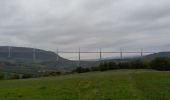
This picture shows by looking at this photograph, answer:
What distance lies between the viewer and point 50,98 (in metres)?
26.7

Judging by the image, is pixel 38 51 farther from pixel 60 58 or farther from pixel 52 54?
pixel 60 58

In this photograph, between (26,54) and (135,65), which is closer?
(135,65)

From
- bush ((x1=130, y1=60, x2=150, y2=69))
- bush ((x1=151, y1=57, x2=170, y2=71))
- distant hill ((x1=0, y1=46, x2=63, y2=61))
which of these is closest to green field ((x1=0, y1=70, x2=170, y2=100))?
bush ((x1=151, y1=57, x2=170, y2=71))

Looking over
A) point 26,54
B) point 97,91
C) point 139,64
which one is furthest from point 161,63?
point 97,91

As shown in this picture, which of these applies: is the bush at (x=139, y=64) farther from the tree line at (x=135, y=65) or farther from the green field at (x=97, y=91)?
the green field at (x=97, y=91)

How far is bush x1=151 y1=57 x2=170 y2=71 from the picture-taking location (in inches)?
3501

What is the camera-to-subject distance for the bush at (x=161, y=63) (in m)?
88.9

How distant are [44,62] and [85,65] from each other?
80.7ft

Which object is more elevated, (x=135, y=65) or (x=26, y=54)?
(x=26, y=54)

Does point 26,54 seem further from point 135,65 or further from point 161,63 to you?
point 161,63

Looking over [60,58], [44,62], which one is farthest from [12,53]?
[60,58]

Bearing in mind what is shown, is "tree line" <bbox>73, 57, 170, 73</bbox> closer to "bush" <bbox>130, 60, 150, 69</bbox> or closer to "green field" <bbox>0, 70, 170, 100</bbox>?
"bush" <bbox>130, 60, 150, 69</bbox>

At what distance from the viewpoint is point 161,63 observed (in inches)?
3538

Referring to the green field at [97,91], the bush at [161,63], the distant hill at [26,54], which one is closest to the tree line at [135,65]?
the bush at [161,63]
